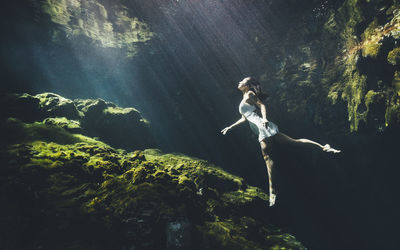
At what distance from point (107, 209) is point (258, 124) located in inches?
181

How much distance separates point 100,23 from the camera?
16875 millimetres

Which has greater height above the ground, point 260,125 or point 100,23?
point 100,23

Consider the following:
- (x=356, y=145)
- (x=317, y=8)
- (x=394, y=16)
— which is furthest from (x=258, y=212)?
(x=317, y=8)

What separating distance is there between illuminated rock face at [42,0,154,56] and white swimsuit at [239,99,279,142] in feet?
44.2

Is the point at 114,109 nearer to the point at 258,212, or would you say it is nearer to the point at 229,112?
the point at 229,112

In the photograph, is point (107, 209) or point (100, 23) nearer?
point (107, 209)

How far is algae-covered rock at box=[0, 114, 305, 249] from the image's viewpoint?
356cm

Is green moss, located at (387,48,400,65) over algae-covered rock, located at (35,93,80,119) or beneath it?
beneath

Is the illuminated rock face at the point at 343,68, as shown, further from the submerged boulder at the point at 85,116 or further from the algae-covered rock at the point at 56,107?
the algae-covered rock at the point at 56,107

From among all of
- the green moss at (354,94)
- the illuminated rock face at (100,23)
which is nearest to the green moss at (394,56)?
the green moss at (354,94)

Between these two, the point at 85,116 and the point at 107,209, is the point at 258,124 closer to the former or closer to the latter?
the point at 107,209

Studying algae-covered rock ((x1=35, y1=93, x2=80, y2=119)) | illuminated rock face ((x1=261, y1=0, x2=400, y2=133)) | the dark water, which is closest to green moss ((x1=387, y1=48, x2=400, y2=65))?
illuminated rock face ((x1=261, y1=0, x2=400, y2=133))

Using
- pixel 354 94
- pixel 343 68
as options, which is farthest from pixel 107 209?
pixel 343 68

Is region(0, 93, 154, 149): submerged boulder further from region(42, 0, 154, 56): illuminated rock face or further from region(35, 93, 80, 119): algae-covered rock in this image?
region(42, 0, 154, 56): illuminated rock face
